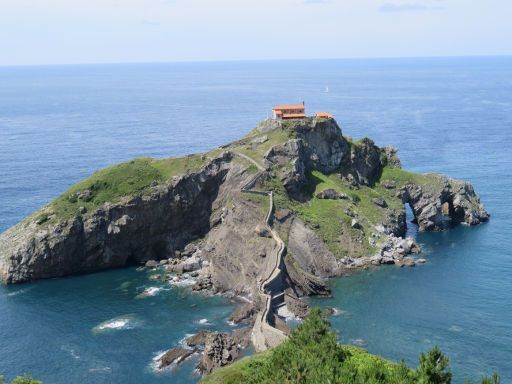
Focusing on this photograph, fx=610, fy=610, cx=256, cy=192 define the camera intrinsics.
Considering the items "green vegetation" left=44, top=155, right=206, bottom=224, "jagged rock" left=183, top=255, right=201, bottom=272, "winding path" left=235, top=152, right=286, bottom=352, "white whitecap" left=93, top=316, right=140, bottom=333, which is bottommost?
"white whitecap" left=93, top=316, right=140, bottom=333

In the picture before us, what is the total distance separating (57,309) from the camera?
10456cm

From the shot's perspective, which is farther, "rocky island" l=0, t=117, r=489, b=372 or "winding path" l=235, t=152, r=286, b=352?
"rocky island" l=0, t=117, r=489, b=372

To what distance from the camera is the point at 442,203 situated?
146375 mm

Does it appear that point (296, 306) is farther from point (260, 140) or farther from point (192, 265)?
point (260, 140)

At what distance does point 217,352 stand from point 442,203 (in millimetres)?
82537

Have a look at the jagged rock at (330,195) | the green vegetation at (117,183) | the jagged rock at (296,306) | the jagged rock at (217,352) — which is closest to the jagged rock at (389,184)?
the jagged rock at (330,195)

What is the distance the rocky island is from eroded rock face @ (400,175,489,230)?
24 centimetres

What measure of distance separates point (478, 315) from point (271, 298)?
3282 cm

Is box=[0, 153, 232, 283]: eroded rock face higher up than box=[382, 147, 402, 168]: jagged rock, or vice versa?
box=[382, 147, 402, 168]: jagged rock

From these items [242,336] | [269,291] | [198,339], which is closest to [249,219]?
[269,291]

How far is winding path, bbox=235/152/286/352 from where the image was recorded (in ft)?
280

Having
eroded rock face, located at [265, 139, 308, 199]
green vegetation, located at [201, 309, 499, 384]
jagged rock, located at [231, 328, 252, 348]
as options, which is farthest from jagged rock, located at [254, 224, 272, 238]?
green vegetation, located at [201, 309, 499, 384]

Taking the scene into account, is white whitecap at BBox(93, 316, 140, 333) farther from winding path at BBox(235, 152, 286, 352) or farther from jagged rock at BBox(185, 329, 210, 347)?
winding path at BBox(235, 152, 286, 352)

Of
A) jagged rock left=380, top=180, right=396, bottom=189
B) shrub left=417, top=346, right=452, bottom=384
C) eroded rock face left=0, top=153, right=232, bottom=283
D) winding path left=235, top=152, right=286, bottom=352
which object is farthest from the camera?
jagged rock left=380, top=180, right=396, bottom=189
